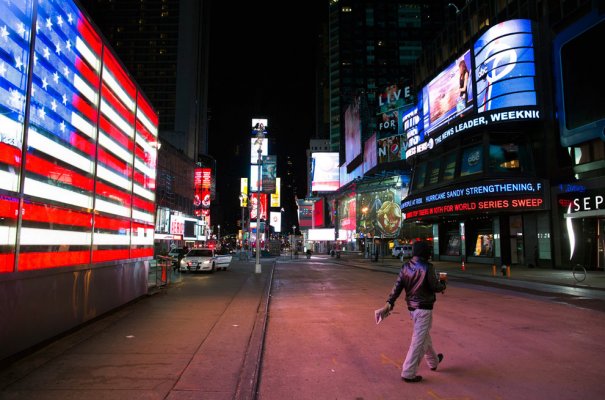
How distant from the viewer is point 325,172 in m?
103

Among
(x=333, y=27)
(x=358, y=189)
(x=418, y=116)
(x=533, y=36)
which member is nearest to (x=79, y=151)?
(x=533, y=36)

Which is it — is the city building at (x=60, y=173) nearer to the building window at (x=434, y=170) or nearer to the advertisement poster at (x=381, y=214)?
the building window at (x=434, y=170)

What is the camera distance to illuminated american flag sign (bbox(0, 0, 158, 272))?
20.2 feet

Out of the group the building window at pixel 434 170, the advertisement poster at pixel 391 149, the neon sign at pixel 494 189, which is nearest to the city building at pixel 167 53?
the advertisement poster at pixel 391 149

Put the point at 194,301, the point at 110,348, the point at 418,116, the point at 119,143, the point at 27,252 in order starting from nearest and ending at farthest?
the point at 27,252, the point at 110,348, the point at 119,143, the point at 194,301, the point at 418,116

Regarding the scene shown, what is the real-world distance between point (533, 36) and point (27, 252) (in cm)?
3405

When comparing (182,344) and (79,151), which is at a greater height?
(79,151)

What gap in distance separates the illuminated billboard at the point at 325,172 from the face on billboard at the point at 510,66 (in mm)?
68909

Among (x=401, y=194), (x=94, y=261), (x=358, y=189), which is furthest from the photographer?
(x=358, y=189)

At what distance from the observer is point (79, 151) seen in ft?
28.1

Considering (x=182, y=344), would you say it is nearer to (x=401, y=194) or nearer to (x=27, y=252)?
(x=27, y=252)

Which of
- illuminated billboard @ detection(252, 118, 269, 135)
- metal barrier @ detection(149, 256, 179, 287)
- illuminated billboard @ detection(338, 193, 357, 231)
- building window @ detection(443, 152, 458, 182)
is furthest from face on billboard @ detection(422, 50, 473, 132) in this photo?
illuminated billboard @ detection(338, 193, 357, 231)

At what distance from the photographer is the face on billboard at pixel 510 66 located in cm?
3103

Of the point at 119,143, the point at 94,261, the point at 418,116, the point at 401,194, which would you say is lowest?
the point at 94,261
